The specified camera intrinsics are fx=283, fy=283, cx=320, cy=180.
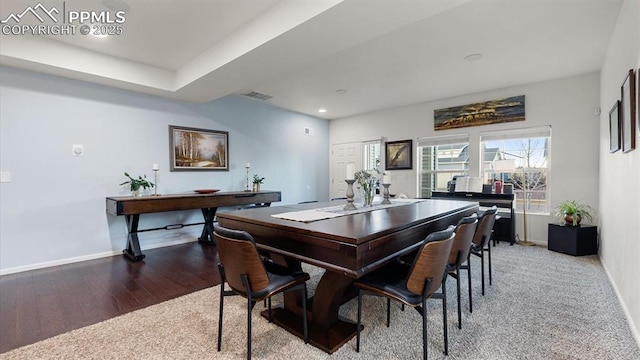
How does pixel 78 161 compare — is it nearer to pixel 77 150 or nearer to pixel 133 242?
pixel 77 150

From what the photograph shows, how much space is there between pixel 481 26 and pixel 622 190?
198 centimetres

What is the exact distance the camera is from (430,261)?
155cm

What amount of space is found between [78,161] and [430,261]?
450cm

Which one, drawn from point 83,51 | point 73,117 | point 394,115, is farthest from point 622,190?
point 73,117

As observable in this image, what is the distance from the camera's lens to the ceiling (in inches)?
97.3

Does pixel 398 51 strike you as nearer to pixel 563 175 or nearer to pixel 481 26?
pixel 481 26

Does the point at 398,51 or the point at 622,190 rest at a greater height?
the point at 398,51

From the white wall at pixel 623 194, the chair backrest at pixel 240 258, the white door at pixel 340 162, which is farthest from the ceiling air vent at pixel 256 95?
the white wall at pixel 623 194

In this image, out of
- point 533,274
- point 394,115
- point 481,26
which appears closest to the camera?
point 481,26

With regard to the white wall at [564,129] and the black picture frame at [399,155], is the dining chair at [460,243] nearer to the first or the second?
the white wall at [564,129]

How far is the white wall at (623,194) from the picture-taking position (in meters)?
2.03

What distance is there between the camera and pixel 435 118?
18.5 ft

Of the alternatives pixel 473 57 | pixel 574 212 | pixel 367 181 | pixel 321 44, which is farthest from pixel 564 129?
pixel 321 44

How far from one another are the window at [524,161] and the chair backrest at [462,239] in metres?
3.25
